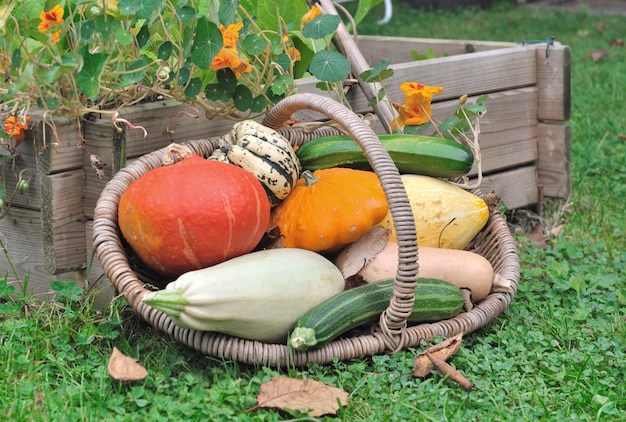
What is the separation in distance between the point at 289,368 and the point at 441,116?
3.77 feet

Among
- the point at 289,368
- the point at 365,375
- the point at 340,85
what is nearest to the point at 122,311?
the point at 289,368

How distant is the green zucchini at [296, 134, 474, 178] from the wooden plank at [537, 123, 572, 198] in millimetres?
782

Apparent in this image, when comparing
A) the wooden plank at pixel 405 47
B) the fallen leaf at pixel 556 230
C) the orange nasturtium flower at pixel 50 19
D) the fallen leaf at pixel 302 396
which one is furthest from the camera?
the wooden plank at pixel 405 47

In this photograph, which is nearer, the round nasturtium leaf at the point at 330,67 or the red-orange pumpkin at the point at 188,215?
the red-orange pumpkin at the point at 188,215

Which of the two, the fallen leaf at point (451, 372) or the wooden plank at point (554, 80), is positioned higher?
the wooden plank at point (554, 80)

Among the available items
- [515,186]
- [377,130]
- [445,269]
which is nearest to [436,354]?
[445,269]

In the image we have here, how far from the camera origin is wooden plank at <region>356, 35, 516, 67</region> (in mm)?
3154

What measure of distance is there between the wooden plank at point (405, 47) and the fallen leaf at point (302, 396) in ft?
5.83

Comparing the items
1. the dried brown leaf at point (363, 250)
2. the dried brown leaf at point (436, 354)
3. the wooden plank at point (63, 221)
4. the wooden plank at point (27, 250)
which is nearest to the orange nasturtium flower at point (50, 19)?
the wooden plank at point (63, 221)

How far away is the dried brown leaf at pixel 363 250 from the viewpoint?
1909 millimetres

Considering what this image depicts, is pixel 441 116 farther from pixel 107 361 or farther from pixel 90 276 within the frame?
pixel 107 361

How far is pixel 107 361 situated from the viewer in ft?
5.39

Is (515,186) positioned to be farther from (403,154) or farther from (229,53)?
(229,53)

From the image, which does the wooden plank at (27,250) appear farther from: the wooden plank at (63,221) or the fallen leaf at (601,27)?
the fallen leaf at (601,27)
